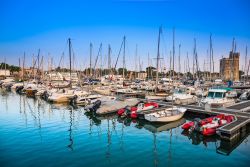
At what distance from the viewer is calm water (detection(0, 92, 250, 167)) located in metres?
15.5

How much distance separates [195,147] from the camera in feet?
59.9

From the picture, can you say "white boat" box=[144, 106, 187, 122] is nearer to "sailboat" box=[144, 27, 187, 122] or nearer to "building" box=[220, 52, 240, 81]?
"sailboat" box=[144, 27, 187, 122]

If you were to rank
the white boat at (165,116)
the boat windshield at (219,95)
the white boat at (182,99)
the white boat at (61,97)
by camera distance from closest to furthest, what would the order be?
the white boat at (165,116) → the boat windshield at (219,95) → the white boat at (182,99) → the white boat at (61,97)

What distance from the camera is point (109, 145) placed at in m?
18.9

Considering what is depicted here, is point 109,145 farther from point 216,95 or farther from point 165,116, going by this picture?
point 216,95

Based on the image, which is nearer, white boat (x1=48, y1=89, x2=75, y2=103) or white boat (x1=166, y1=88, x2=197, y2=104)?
white boat (x1=166, y1=88, x2=197, y2=104)

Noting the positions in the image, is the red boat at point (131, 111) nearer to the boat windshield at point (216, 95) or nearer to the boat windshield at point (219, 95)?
the boat windshield at point (216, 95)

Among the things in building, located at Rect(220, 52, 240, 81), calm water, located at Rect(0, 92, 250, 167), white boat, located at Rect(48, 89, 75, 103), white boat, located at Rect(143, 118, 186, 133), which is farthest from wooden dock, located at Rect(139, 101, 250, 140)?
building, located at Rect(220, 52, 240, 81)

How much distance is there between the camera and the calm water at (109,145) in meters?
15.5

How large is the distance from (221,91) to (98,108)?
1850 centimetres

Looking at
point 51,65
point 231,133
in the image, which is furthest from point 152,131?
point 51,65

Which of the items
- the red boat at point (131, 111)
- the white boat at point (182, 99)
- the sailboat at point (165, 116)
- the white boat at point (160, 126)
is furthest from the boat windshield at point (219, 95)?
the red boat at point (131, 111)

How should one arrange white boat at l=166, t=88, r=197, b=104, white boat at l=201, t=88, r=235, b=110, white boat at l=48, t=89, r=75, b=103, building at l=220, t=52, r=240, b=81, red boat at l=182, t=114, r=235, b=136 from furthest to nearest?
building at l=220, t=52, r=240, b=81 < white boat at l=48, t=89, r=75, b=103 < white boat at l=166, t=88, r=197, b=104 < white boat at l=201, t=88, r=235, b=110 < red boat at l=182, t=114, r=235, b=136

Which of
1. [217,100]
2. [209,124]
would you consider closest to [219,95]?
[217,100]
